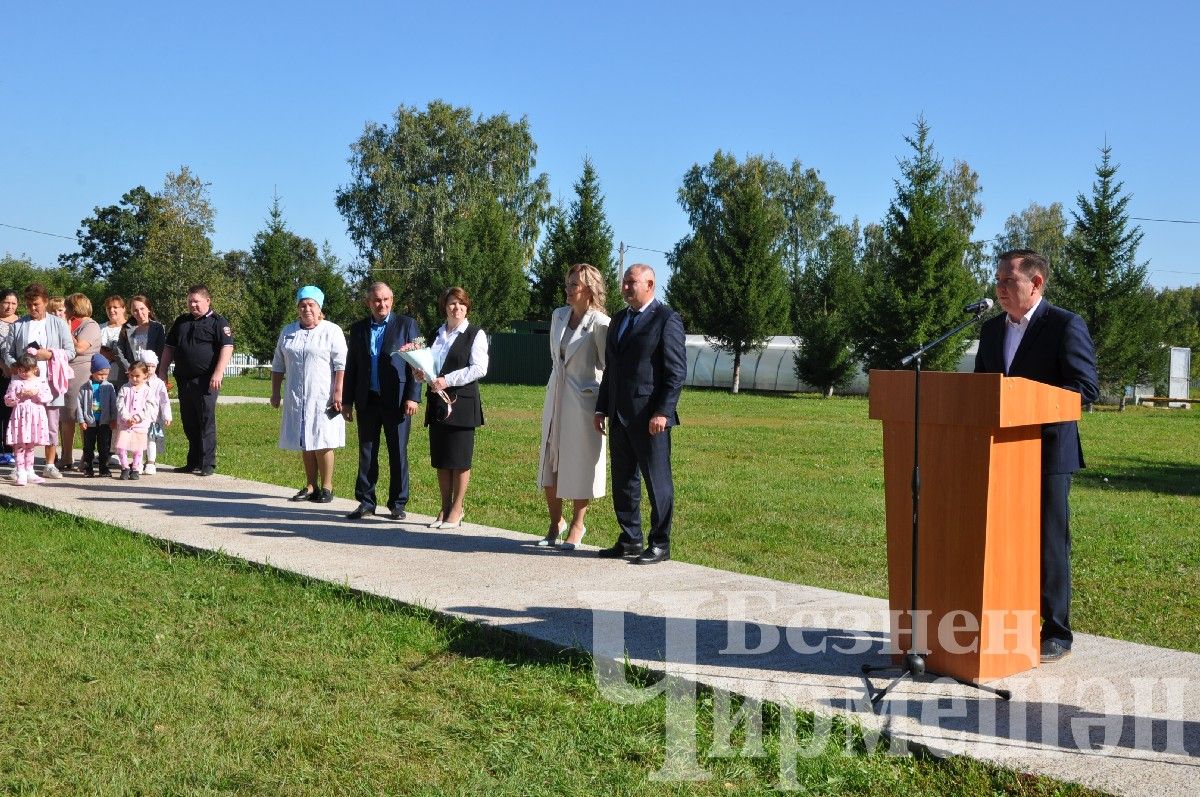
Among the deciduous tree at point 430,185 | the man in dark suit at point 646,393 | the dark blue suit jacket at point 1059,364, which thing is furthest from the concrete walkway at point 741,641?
the deciduous tree at point 430,185

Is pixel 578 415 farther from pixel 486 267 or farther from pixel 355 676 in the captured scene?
pixel 486 267

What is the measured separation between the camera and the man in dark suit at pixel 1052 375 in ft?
16.8

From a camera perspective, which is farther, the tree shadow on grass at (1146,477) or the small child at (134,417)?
the tree shadow on grass at (1146,477)

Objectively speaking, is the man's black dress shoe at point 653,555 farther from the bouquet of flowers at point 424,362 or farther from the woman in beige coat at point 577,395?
the bouquet of flowers at point 424,362

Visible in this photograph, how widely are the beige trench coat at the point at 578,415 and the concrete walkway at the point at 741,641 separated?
0.52m

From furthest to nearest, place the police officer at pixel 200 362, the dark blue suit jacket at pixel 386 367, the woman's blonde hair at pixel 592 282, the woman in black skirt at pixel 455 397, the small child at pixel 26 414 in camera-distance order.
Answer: the police officer at pixel 200 362, the small child at pixel 26 414, the dark blue suit jacket at pixel 386 367, the woman in black skirt at pixel 455 397, the woman's blonde hair at pixel 592 282

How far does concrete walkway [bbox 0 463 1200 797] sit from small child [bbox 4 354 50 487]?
2.52m

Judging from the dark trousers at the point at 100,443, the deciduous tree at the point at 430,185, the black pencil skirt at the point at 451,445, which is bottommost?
the dark trousers at the point at 100,443

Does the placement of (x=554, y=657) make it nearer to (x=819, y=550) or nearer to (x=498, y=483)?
(x=819, y=550)

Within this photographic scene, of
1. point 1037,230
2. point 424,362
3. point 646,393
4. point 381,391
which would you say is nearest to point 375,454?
point 381,391

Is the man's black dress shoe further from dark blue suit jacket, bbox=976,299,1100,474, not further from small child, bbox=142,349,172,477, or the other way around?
small child, bbox=142,349,172,477

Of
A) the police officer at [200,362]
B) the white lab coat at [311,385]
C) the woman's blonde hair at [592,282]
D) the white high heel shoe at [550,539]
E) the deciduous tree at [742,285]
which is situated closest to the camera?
the woman's blonde hair at [592,282]

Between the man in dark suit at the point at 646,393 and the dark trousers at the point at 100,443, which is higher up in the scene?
the man in dark suit at the point at 646,393

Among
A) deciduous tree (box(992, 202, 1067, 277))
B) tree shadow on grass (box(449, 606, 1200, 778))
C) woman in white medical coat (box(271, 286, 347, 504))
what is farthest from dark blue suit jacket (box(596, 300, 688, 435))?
deciduous tree (box(992, 202, 1067, 277))
